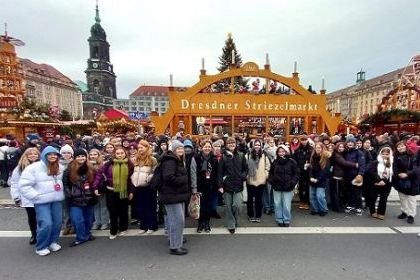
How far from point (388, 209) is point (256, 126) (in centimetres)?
705

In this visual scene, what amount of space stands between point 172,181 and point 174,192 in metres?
0.18

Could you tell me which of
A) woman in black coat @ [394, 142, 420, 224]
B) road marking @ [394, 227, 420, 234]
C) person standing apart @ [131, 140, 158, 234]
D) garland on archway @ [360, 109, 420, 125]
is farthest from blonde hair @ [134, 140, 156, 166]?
garland on archway @ [360, 109, 420, 125]

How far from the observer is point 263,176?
16.3ft

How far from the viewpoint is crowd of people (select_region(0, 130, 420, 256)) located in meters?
3.68

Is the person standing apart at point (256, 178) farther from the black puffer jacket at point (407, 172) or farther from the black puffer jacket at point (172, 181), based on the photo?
the black puffer jacket at point (407, 172)

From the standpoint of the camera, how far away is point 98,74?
92.7 m

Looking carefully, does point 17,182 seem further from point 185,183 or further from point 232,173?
point 232,173

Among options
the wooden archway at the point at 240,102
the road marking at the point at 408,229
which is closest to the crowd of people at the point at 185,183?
the road marking at the point at 408,229

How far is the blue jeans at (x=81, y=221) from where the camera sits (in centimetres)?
400

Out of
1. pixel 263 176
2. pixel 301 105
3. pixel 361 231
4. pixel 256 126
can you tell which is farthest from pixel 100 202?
pixel 256 126

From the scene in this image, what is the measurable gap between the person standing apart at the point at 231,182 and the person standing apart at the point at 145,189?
126cm

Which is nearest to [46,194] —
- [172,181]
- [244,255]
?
[172,181]

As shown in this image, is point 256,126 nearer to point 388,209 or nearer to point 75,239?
point 388,209

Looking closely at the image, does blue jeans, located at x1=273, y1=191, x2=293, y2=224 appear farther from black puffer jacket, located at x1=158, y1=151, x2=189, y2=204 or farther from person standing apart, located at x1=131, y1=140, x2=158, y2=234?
person standing apart, located at x1=131, y1=140, x2=158, y2=234
